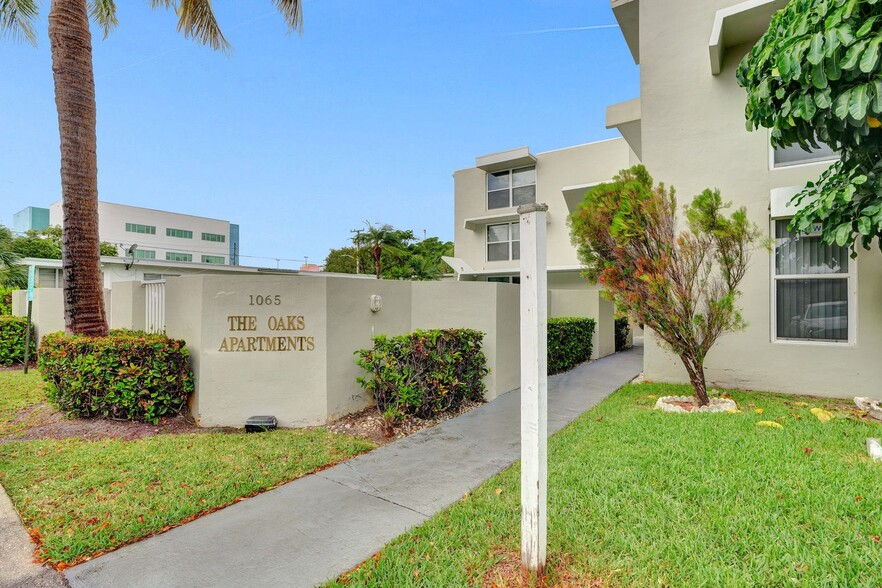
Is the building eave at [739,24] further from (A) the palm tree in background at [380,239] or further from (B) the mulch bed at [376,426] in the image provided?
(A) the palm tree in background at [380,239]

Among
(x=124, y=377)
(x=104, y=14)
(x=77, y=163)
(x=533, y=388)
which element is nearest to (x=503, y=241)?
(x=104, y=14)

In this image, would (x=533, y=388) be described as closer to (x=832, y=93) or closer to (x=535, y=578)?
(x=535, y=578)

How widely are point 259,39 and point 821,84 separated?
1240cm

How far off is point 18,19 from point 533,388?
15238 mm

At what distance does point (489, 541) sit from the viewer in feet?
9.71

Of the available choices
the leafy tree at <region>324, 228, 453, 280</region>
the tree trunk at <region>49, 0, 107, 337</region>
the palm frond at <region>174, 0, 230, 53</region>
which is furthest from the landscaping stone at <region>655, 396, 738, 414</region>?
the leafy tree at <region>324, 228, 453, 280</region>

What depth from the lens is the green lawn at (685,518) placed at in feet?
8.35

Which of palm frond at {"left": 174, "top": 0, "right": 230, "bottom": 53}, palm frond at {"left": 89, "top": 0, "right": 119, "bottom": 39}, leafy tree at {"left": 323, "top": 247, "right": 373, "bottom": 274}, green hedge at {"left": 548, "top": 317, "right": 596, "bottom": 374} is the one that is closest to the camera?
palm frond at {"left": 174, "top": 0, "right": 230, "bottom": 53}

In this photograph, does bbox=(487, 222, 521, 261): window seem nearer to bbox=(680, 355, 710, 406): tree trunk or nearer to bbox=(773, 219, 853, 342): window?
bbox=(773, 219, 853, 342): window

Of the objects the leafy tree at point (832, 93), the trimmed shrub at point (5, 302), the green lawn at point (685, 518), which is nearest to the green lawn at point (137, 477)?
the green lawn at point (685, 518)

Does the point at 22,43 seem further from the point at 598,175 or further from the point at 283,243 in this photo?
the point at 283,243

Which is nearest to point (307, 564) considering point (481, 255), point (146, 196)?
point (481, 255)

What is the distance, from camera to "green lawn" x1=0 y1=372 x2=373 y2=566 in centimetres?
331

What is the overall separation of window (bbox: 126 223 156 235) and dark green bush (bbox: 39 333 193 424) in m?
53.5
